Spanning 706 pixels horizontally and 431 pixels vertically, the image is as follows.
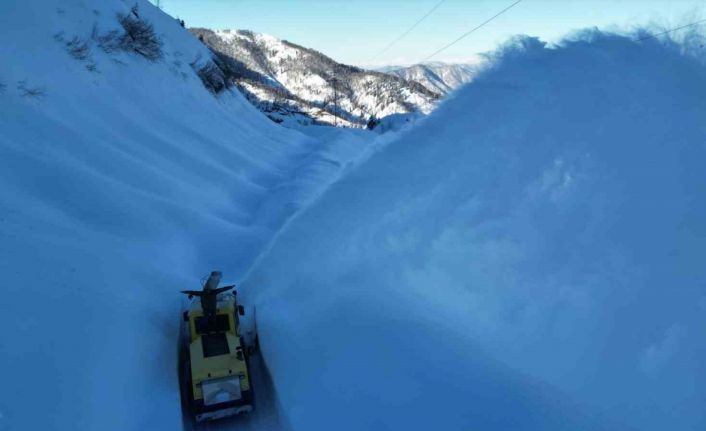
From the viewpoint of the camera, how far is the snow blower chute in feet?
20.9

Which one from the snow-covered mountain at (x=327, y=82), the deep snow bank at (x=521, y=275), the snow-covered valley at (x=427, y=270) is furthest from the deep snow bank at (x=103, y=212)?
the snow-covered mountain at (x=327, y=82)

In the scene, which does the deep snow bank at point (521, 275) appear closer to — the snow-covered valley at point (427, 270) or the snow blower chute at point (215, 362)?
the snow-covered valley at point (427, 270)

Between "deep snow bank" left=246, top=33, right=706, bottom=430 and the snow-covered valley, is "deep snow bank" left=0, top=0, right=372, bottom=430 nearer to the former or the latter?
the snow-covered valley

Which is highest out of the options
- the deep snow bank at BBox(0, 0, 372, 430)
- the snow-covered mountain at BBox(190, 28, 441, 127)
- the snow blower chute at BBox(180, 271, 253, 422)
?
the snow-covered mountain at BBox(190, 28, 441, 127)

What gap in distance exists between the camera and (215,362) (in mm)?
6707

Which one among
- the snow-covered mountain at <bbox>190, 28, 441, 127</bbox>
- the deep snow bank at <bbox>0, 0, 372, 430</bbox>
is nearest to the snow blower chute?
the deep snow bank at <bbox>0, 0, 372, 430</bbox>

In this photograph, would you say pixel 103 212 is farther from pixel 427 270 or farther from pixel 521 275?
pixel 521 275

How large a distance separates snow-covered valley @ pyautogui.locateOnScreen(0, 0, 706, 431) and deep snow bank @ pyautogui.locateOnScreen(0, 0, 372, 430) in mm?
48

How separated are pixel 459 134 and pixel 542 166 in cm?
230

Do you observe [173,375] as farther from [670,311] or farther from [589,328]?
[670,311]

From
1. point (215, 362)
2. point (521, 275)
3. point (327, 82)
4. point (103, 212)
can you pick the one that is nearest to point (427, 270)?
point (521, 275)

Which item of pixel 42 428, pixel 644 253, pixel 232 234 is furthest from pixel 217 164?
pixel 644 253

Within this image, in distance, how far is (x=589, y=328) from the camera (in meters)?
6.74

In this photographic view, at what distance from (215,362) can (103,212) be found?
5888mm
